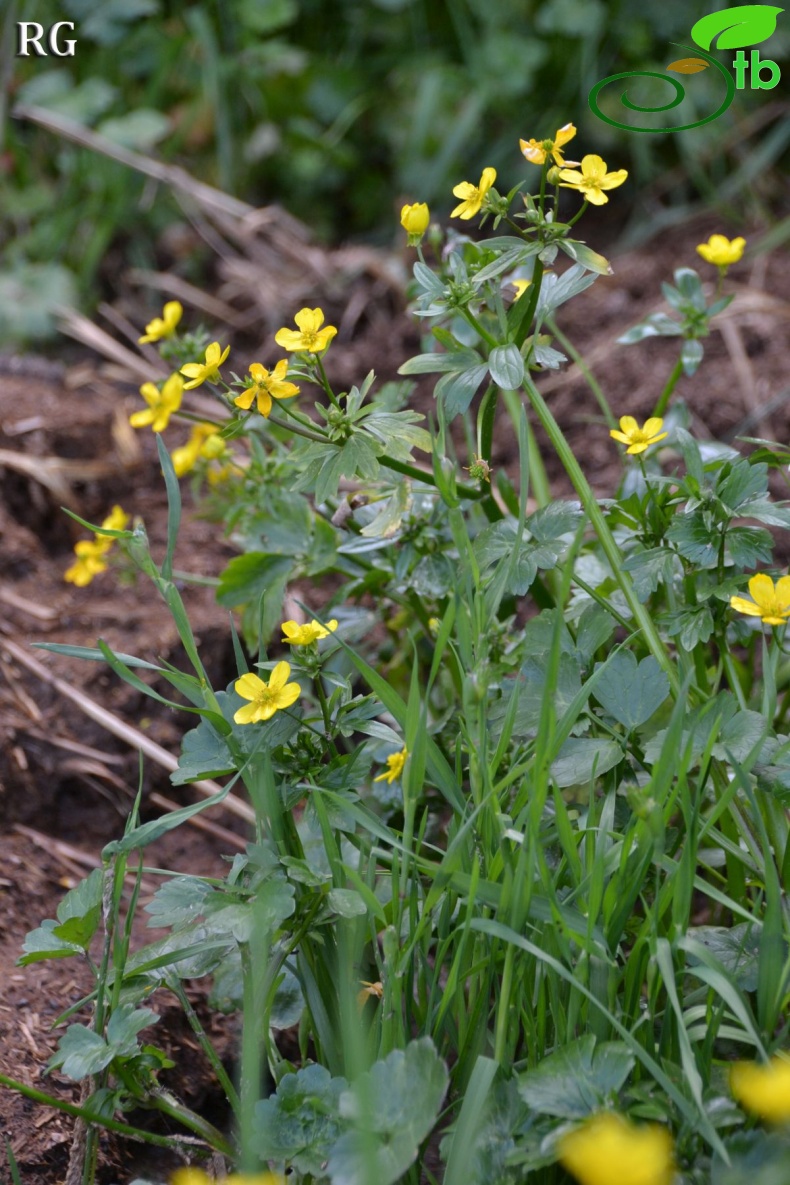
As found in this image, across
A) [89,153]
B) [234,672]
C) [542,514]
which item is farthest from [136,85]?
[542,514]

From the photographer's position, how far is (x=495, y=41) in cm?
264

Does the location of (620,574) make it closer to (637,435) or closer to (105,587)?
(637,435)

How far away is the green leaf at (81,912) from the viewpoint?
919mm

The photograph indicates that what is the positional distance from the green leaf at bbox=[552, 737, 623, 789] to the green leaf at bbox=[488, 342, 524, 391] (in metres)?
0.34

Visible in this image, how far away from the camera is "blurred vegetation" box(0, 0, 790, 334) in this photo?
104 inches

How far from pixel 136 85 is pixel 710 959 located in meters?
2.80

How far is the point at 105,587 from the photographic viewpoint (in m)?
1.76

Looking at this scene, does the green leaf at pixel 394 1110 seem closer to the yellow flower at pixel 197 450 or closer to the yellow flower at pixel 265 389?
the yellow flower at pixel 265 389

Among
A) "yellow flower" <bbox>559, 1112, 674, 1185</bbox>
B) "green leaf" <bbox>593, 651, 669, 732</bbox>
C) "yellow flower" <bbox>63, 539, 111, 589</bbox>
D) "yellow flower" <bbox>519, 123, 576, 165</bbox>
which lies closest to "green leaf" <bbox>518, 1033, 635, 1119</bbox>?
"yellow flower" <bbox>559, 1112, 674, 1185</bbox>

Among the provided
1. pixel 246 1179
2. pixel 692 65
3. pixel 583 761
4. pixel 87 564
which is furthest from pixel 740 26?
pixel 246 1179

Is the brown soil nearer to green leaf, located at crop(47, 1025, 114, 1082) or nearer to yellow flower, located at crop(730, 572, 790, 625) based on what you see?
green leaf, located at crop(47, 1025, 114, 1082)

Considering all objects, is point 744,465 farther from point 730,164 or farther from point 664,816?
point 730,164

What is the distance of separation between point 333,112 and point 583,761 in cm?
232

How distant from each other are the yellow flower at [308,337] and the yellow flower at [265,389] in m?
0.02
